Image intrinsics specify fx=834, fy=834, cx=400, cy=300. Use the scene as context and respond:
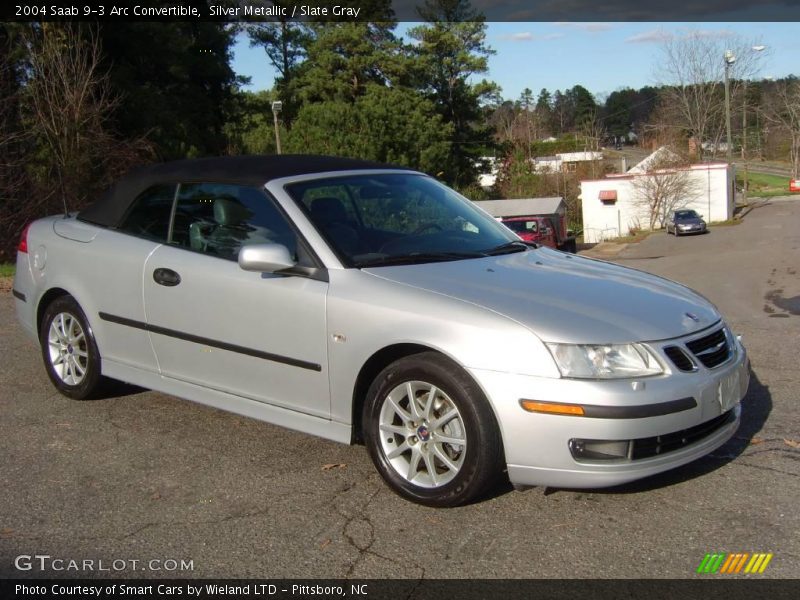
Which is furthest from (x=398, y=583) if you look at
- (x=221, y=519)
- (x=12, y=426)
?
(x=12, y=426)

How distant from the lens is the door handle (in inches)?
185

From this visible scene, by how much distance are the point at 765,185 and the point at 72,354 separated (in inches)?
3536

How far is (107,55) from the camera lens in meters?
25.5

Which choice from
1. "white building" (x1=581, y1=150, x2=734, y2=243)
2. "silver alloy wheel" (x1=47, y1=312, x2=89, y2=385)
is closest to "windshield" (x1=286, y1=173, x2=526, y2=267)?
"silver alloy wheel" (x1=47, y1=312, x2=89, y2=385)

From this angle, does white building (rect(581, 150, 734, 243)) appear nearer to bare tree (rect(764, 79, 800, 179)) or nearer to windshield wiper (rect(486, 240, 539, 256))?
bare tree (rect(764, 79, 800, 179))

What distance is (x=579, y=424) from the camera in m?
3.44

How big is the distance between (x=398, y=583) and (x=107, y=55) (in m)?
25.6

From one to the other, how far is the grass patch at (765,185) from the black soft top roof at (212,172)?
75.3 meters

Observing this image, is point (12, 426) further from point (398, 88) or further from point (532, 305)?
A: point (398, 88)

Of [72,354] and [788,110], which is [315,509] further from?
[788,110]

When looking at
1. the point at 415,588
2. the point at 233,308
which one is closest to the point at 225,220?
the point at 233,308

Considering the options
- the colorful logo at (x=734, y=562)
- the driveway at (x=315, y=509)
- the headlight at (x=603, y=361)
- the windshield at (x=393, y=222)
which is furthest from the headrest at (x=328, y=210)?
the colorful logo at (x=734, y=562)

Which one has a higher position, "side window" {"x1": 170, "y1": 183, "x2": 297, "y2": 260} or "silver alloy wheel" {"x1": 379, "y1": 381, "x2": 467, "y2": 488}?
"side window" {"x1": 170, "y1": 183, "x2": 297, "y2": 260}

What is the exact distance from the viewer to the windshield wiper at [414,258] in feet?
13.9
